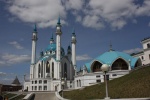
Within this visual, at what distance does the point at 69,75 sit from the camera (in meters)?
83.6

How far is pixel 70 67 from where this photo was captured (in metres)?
83.9

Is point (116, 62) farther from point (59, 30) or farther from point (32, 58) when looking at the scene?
point (32, 58)

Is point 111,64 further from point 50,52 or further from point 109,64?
point 50,52

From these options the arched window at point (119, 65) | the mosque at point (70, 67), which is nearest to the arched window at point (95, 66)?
the mosque at point (70, 67)

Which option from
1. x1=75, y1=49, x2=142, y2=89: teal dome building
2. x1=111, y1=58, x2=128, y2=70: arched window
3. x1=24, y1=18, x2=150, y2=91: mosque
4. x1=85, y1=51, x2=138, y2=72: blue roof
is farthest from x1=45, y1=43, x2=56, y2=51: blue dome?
x1=111, y1=58, x2=128, y2=70: arched window

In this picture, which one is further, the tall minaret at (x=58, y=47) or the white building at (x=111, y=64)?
the tall minaret at (x=58, y=47)

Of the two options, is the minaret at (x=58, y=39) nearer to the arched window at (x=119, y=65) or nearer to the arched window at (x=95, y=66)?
the arched window at (x=95, y=66)

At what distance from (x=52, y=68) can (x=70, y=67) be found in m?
7.70

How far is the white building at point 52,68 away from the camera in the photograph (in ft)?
244

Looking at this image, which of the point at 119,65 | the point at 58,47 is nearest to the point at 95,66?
the point at 119,65

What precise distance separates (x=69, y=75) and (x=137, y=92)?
58437mm

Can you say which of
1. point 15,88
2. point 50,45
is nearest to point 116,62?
point 50,45

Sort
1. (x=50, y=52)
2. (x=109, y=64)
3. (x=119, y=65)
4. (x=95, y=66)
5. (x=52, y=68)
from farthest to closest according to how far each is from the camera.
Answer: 1. (x=50, y=52)
2. (x=52, y=68)
3. (x=95, y=66)
4. (x=119, y=65)
5. (x=109, y=64)

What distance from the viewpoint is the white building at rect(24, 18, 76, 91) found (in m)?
74.4
